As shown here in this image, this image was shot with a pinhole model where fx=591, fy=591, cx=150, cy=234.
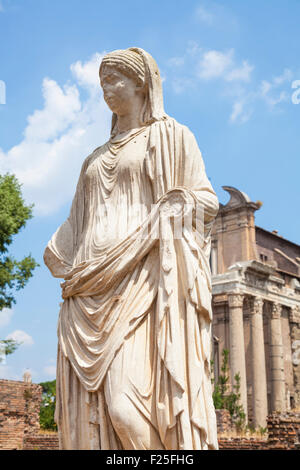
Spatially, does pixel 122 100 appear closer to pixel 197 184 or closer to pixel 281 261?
pixel 197 184

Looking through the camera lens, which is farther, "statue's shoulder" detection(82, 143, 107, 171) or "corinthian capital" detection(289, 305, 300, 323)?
"corinthian capital" detection(289, 305, 300, 323)

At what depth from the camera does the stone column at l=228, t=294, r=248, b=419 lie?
3026 cm

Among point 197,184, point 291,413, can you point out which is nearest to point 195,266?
point 197,184

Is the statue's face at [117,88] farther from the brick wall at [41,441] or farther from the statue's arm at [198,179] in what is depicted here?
the brick wall at [41,441]

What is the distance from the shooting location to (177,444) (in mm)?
3387

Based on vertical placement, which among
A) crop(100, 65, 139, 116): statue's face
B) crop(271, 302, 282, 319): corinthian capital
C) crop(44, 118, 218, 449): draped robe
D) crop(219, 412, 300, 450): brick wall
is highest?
crop(271, 302, 282, 319): corinthian capital

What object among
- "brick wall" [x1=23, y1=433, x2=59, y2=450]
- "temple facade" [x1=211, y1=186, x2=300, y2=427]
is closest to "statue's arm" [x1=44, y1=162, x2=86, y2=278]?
"brick wall" [x1=23, y1=433, x2=59, y2=450]

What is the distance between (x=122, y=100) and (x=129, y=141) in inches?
12.3

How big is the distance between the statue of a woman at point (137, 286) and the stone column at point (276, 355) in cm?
3151

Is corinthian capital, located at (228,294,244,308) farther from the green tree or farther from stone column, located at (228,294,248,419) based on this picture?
the green tree

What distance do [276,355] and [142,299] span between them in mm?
32434

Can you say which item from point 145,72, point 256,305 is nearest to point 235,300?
point 256,305

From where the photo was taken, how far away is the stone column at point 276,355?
3416 cm

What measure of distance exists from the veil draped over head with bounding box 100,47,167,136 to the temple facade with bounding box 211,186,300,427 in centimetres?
2721
